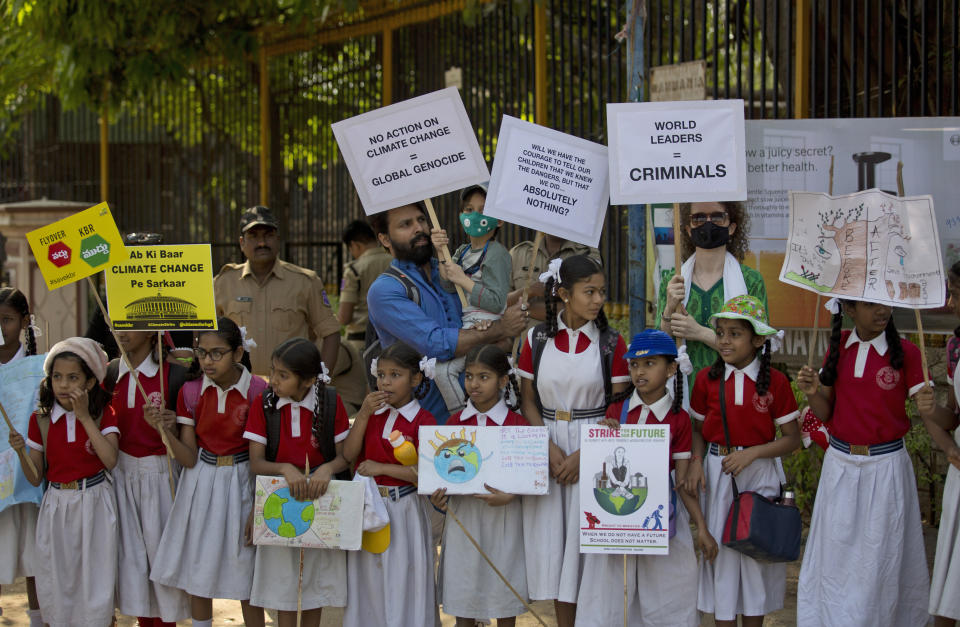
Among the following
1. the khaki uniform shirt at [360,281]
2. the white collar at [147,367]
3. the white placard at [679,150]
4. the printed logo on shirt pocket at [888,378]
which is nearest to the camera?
the printed logo on shirt pocket at [888,378]

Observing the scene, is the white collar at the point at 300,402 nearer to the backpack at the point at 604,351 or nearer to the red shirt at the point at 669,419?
the backpack at the point at 604,351

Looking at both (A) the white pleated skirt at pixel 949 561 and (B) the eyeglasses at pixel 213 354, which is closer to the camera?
(A) the white pleated skirt at pixel 949 561

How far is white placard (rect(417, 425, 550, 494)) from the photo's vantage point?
189 inches

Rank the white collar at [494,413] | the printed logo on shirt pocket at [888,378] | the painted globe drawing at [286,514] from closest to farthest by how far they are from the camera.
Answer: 1. the printed logo on shirt pocket at [888,378]
2. the painted globe drawing at [286,514]
3. the white collar at [494,413]

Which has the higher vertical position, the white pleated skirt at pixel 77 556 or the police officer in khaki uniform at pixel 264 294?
the police officer in khaki uniform at pixel 264 294

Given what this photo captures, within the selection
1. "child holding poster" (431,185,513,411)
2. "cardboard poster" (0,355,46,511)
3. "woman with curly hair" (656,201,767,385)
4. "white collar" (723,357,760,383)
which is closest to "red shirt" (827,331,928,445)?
"white collar" (723,357,760,383)

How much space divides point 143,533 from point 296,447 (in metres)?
0.97

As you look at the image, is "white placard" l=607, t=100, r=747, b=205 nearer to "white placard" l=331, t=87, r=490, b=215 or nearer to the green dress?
the green dress

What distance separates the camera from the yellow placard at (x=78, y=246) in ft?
17.5

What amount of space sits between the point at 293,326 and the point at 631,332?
2.05 metres

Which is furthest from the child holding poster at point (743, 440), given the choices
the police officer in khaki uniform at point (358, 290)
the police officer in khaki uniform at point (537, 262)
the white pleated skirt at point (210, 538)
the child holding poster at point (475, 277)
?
the police officer in khaki uniform at point (358, 290)

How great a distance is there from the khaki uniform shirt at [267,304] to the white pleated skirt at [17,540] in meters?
1.65

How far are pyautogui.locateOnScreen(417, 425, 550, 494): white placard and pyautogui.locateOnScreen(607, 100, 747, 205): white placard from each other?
1201mm

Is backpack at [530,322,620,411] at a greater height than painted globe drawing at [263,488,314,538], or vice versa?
backpack at [530,322,620,411]
